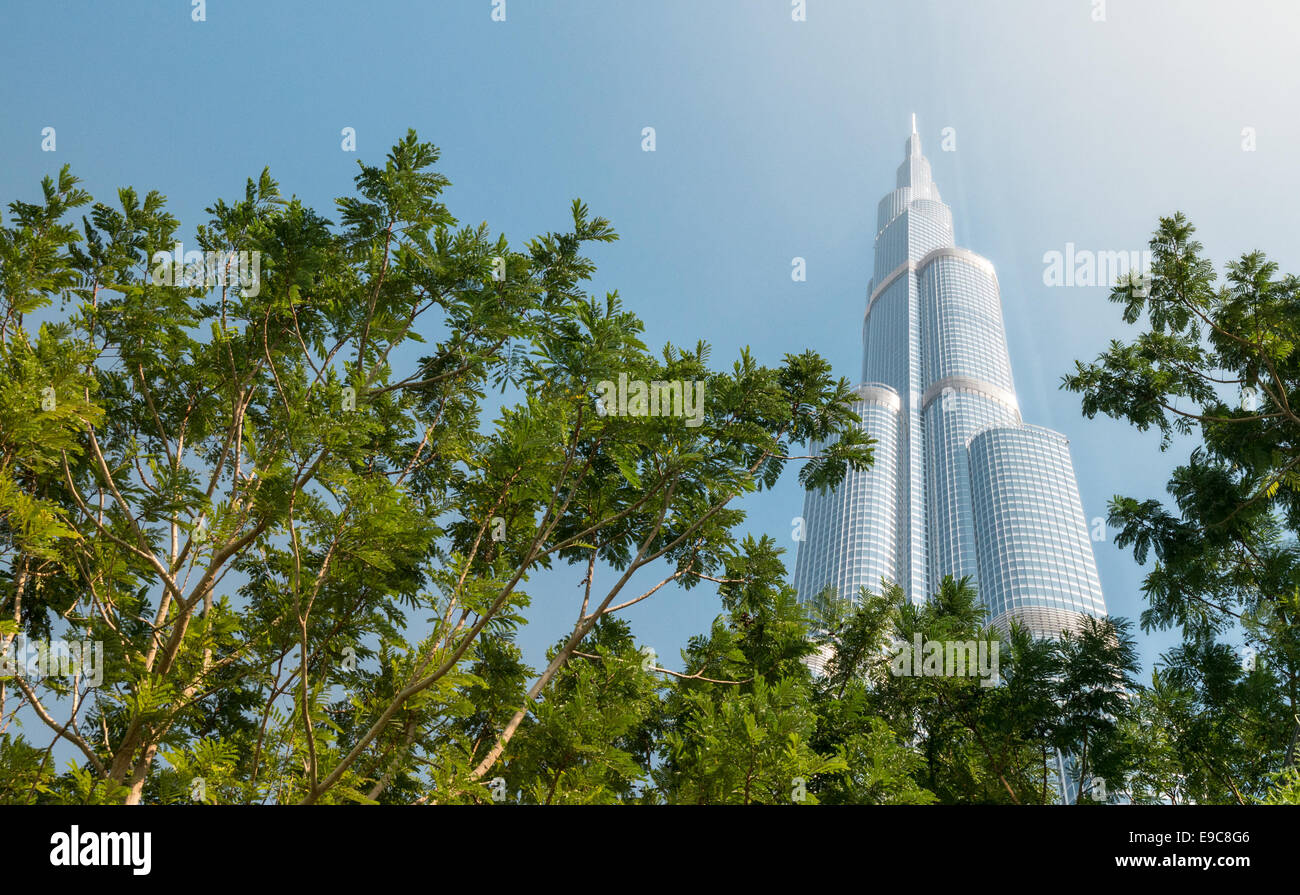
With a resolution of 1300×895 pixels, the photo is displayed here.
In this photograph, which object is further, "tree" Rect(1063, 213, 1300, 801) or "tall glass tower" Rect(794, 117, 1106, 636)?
"tall glass tower" Rect(794, 117, 1106, 636)

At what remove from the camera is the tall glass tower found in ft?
360

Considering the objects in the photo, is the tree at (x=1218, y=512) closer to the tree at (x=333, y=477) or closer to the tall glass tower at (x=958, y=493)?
the tree at (x=333, y=477)

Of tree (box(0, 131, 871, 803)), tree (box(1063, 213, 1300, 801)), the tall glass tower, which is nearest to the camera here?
tree (box(0, 131, 871, 803))

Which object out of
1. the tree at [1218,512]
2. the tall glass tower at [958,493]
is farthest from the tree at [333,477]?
the tall glass tower at [958,493]

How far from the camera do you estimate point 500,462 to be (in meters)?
6.11

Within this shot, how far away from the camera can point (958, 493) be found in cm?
12938

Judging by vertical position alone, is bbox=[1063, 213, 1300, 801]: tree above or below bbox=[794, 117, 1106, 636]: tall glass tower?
below

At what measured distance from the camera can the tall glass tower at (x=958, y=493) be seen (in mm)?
109812

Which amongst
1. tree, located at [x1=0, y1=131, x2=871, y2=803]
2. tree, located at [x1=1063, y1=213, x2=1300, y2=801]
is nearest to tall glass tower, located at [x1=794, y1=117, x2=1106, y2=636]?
tree, located at [x1=1063, y1=213, x2=1300, y2=801]

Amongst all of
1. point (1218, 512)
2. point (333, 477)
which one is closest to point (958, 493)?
point (1218, 512)

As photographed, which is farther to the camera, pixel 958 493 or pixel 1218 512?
pixel 958 493

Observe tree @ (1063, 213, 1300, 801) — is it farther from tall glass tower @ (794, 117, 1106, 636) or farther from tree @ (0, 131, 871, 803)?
tall glass tower @ (794, 117, 1106, 636)

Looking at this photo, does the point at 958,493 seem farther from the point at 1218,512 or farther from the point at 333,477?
the point at 333,477

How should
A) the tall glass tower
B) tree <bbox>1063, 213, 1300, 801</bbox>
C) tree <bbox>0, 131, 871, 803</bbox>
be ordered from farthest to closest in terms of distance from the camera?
the tall glass tower, tree <bbox>1063, 213, 1300, 801</bbox>, tree <bbox>0, 131, 871, 803</bbox>
